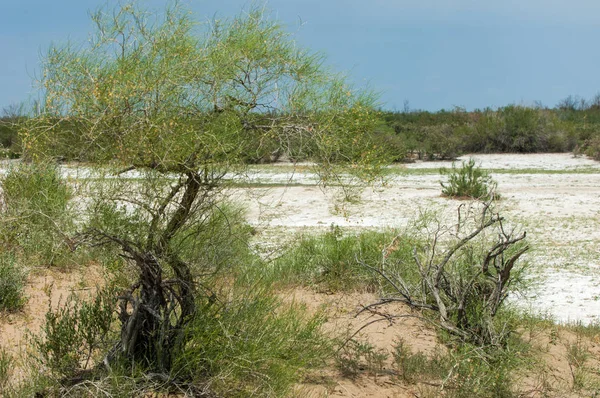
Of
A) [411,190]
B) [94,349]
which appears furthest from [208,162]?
[411,190]

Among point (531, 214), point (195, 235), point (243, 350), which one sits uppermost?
point (195, 235)

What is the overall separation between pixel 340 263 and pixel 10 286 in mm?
3387

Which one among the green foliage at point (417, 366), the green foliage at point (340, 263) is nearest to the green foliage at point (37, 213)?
the green foliage at point (340, 263)

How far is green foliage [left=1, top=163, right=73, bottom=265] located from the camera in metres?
5.18

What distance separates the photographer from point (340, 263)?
829 centimetres

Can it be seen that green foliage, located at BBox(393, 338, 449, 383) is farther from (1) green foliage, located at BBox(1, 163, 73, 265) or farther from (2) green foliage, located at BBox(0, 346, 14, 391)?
(2) green foliage, located at BBox(0, 346, 14, 391)

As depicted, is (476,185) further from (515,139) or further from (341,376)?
(515,139)

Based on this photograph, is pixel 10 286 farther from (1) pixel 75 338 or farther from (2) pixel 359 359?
(2) pixel 359 359

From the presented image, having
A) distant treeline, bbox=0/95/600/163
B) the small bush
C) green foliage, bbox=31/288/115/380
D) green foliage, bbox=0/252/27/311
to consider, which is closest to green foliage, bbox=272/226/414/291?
the small bush

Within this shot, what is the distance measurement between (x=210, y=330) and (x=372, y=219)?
10616 millimetres

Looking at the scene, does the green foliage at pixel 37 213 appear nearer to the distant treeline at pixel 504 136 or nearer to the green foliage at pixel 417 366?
the green foliage at pixel 417 366

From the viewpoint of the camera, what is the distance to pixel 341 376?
5719 millimetres

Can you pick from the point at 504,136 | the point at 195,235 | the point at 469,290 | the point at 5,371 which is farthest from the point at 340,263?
the point at 504,136

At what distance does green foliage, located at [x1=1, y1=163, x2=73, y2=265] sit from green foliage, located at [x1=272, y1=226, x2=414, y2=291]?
2.43m
